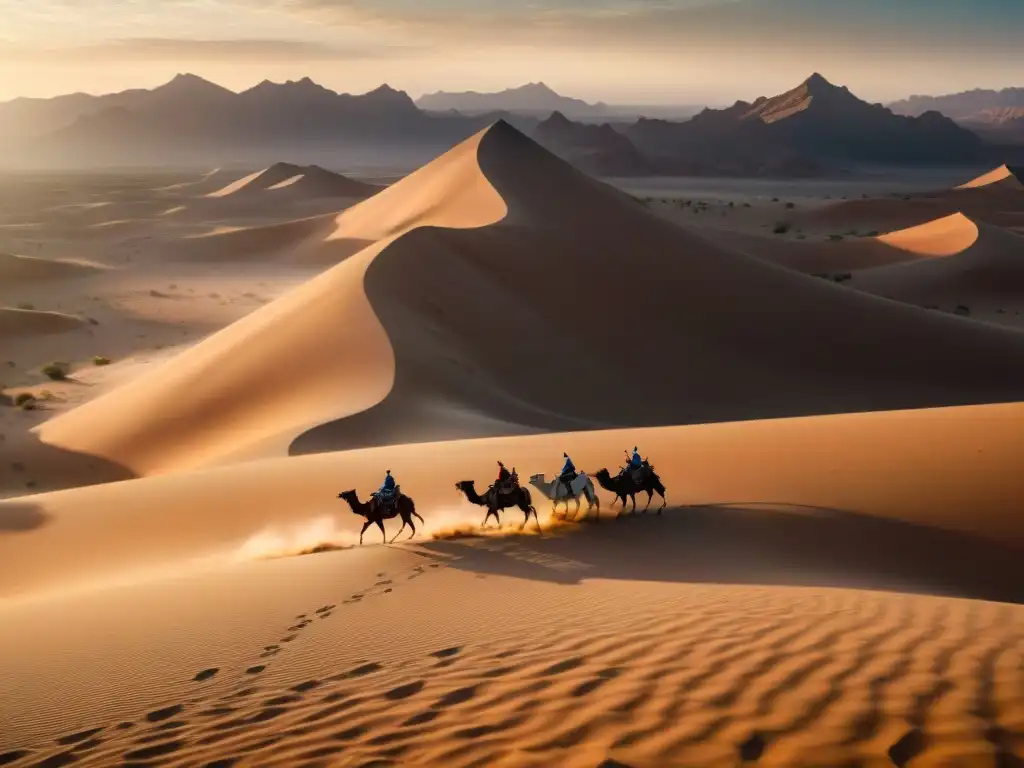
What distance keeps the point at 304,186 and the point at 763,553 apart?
10569 centimetres

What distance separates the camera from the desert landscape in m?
5.04

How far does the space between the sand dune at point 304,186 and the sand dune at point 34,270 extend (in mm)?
50437

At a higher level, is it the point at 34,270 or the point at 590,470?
the point at 34,270

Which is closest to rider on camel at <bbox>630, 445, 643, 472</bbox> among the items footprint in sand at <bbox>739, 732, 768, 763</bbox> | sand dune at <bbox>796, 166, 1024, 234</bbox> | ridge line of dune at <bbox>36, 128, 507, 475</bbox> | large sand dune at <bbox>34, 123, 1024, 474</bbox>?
footprint in sand at <bbox>739, 732, 768, 763</bbox>

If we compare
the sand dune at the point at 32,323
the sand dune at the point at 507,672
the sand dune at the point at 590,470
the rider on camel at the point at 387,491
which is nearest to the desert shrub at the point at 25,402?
the sand dune at the point at 32,323

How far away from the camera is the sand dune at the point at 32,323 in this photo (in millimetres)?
36562

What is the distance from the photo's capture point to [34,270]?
54.3 metres

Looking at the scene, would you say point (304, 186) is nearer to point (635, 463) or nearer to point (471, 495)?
point (471, 495)

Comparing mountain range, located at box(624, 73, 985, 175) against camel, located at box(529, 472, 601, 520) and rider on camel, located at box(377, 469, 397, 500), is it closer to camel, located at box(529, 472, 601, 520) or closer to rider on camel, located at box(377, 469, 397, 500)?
camel, located at box(529, 472, 601, 520)

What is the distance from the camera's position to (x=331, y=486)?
12.5 metres

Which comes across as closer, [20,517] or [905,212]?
[20,517]

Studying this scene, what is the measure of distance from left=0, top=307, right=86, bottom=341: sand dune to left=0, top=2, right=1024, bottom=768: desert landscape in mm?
342

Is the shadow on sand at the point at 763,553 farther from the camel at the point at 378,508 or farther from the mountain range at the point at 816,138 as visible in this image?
the mountain range at the point at 816,138

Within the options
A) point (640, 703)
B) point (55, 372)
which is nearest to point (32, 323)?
point (55, 372)
